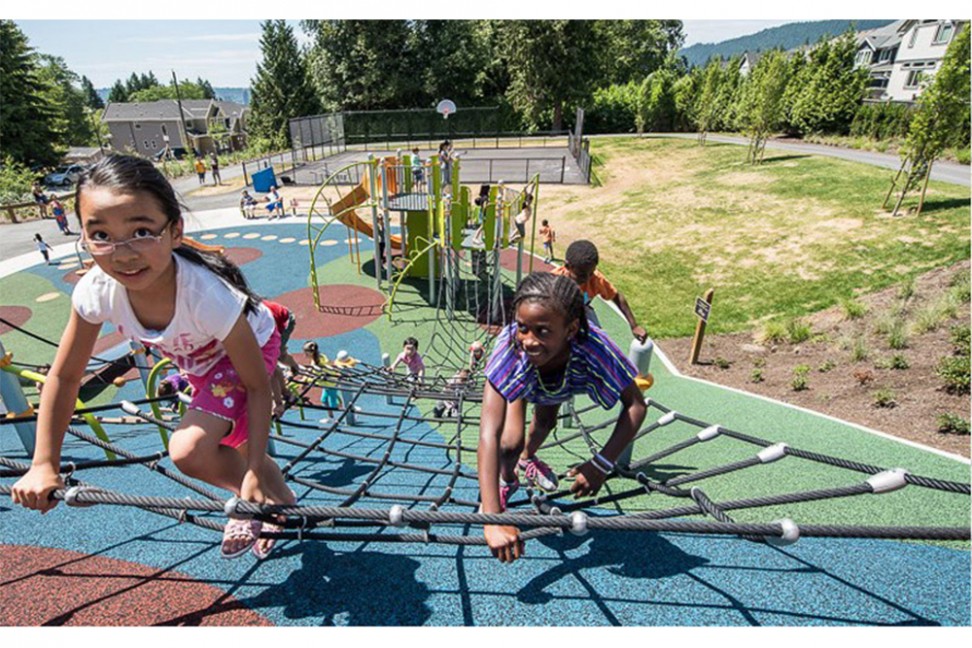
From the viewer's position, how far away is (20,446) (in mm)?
5789

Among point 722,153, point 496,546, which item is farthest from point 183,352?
point 722,153

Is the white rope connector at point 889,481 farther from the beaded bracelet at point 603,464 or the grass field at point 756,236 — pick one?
the grass field at point 756,236

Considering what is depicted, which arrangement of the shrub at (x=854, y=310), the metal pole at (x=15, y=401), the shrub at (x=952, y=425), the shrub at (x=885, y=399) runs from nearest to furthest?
the metal pole at (x=15, y=401), the shrub at (x=952, y=425), the shrub at (x=885, y=399), the shrub at (x=854, y=310)

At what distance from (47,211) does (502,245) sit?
71.2ft

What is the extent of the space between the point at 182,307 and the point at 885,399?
781 cm

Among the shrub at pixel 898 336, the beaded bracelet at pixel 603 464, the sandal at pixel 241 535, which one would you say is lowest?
the shrub at pixel 898 336

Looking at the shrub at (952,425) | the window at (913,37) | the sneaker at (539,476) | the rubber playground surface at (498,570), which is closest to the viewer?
the rubber playground surface at (498,570)

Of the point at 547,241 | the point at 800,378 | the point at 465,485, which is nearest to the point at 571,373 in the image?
the point at 465,485

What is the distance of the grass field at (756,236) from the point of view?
11281mm

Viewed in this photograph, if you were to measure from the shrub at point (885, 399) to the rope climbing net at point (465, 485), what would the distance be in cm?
224

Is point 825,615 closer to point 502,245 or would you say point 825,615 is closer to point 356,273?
point 502,245

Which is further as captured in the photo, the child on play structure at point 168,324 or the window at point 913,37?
the window at point 913,37

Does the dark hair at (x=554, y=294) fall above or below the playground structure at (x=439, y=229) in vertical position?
above

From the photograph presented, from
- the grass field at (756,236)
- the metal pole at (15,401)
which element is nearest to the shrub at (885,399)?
the grass field at (756,236)
